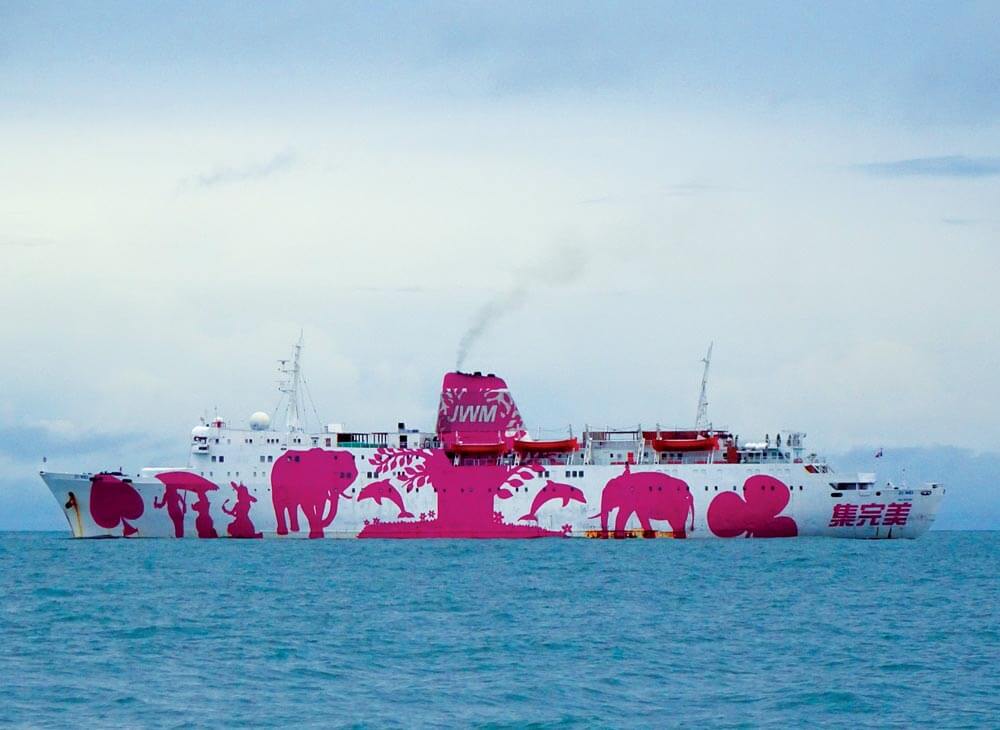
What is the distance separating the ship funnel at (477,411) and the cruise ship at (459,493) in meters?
0.77

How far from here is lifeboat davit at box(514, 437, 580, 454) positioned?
5997 cm

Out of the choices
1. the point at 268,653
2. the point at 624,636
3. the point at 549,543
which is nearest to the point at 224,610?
the point at 268,653

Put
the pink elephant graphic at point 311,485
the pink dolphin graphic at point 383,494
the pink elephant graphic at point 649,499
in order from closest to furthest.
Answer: the pink elephant graphic at point 311,485
the pink elephant graphic at point 649,499
the pink dolphin graphic at point 383,494

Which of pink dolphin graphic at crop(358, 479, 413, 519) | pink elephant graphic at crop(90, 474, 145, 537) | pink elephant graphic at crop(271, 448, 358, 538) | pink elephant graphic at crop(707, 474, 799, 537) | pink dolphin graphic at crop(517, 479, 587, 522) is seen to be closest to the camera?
pink elephant graphic at crop(90, 474, 145, 537)

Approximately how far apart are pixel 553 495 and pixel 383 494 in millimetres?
7208

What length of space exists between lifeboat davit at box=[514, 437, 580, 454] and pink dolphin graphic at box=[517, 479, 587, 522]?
1668mm

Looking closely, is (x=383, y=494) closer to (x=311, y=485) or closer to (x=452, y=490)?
(x=452, y=490)

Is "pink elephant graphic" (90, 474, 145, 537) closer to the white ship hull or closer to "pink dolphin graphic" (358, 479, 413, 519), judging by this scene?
the white ship hull

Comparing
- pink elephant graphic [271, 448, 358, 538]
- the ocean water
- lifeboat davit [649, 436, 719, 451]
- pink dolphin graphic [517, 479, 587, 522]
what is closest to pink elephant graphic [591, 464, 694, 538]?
pink dolphin graphic [517, 479, 587, 522]

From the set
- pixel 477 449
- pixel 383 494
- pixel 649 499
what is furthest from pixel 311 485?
pixel 649 499

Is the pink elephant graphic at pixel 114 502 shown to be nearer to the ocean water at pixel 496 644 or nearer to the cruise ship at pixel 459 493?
the cruise ship at pixel 459 493

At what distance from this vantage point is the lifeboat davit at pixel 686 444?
195 ft

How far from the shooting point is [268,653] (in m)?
24.1

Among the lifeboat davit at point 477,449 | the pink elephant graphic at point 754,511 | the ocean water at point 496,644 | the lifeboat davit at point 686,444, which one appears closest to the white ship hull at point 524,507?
the pink elephant graphic at point 754,511
